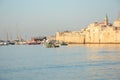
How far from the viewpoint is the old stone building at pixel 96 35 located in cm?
6750

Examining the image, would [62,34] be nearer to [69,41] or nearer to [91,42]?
[69,41]

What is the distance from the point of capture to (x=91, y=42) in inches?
2859

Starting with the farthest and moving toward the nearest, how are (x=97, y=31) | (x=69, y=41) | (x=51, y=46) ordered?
1. (x=69, y=41)
2. (x=97, y=31)
3. (x=51, y=46)

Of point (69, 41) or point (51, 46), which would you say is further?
point (69, 41)

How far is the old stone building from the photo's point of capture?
67.5 m

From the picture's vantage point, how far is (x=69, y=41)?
76.8 metres

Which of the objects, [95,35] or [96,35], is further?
[95,35]

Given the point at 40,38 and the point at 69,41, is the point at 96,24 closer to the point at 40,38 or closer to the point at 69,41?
the point at 69,41

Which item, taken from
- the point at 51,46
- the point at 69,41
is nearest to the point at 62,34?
the point at 69,41

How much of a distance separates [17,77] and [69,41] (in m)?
65.2

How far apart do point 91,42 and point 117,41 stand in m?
6.87

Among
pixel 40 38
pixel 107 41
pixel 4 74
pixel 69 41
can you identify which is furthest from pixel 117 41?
pixel 4 74

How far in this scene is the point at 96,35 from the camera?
7144 cm

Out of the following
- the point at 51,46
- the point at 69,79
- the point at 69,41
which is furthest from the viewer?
the point at 69,41
